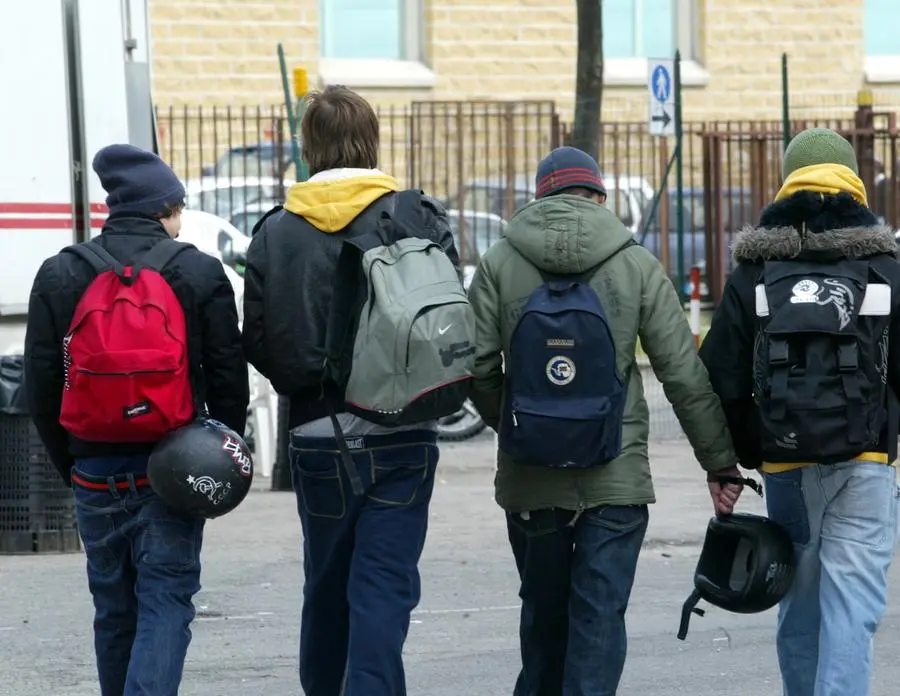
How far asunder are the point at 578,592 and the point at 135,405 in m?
1.32

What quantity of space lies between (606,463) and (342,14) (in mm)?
21547

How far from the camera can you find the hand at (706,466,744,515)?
5.43m

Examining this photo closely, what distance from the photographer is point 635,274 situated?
5336mm

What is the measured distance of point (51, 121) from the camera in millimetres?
9852

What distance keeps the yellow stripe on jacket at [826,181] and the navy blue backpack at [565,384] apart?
669 mm

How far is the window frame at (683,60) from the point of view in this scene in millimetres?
26891

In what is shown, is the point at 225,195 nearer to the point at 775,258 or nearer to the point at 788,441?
the point at 775,258

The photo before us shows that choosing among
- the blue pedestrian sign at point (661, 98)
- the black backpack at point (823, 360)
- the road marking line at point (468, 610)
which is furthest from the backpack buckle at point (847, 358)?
the blue pedestrian sign at point (661, 98)

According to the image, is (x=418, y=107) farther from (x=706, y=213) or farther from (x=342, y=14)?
(x=342, y=14)

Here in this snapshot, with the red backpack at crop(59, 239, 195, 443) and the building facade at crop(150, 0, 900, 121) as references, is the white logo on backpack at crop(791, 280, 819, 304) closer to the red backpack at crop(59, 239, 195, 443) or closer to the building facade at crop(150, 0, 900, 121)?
the red backpack at crop(59, 239, 195, 443)

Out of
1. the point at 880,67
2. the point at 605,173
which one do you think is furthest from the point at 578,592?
the point at 880,67

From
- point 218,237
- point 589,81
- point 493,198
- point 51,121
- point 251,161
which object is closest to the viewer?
point 51,121

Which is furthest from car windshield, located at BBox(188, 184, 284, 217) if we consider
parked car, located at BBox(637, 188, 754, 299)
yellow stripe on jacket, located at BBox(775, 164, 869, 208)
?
yellow stripe on jacket, located at BBox(775, 164, 869, 208)

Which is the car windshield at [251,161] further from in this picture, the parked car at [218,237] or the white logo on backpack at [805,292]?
the white logo on backpack at [805,292]
